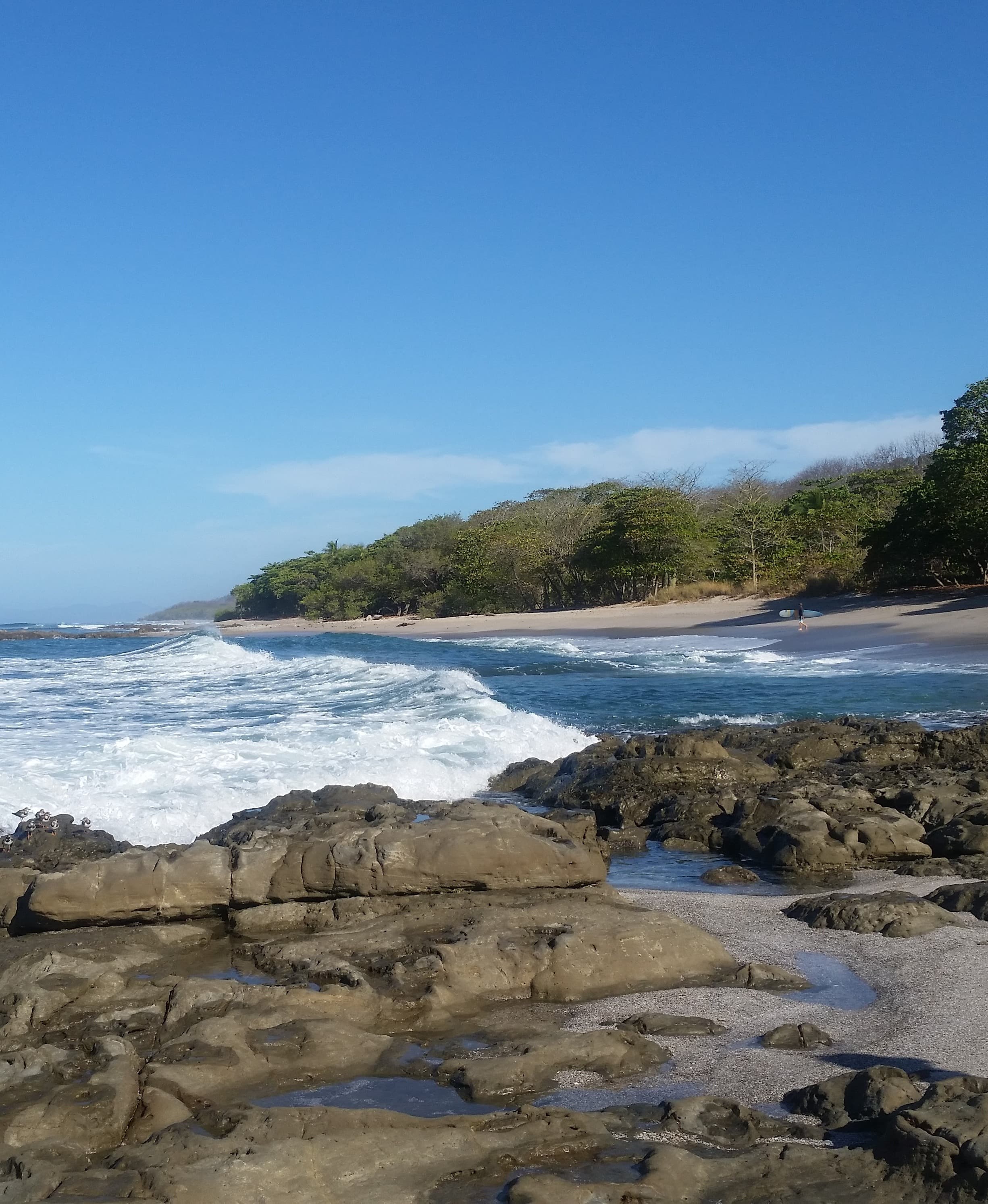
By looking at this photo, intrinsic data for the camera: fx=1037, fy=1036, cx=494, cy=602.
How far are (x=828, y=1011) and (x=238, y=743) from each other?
9822mm

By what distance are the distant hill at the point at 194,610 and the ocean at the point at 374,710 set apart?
85.0 m

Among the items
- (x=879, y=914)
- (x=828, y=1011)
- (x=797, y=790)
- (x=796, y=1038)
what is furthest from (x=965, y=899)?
(x=797, y=790)

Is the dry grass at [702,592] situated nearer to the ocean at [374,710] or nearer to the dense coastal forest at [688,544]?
the dense coastal forest at [688,544]

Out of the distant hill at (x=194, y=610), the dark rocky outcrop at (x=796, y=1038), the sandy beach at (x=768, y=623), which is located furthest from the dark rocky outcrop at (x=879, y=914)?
the distant hill at (x=194, y=610)

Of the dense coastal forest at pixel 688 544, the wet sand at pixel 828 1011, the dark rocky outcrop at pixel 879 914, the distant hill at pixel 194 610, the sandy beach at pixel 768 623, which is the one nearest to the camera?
the wet sand at pixel 828 1011

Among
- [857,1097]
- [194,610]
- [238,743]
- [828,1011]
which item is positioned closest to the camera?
[857,1097]

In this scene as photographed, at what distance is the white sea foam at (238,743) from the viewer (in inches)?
419

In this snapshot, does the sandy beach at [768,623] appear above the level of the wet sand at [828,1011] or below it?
above

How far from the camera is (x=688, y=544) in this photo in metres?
49.3

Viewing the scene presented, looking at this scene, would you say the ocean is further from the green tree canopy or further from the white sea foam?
the green tree canopy

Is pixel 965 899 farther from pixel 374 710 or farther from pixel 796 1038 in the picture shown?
pixel 374 710

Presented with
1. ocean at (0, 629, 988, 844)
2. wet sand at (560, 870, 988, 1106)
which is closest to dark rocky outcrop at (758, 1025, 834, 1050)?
wet sand at (560, 870, 988, 1106)

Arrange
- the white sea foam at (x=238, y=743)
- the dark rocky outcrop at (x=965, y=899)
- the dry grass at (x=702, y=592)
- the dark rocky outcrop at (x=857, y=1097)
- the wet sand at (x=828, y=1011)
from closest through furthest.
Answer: the dark rocky outcrop at (x=857, y=1097)
the wet sand at (x=828, y=1011)
the dark rocky outcrop at (x=965, y=899)
the white sea foam at (x=238, y=743)
the dry grass at (x=702, y=592)

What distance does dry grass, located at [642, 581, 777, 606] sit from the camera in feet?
148
